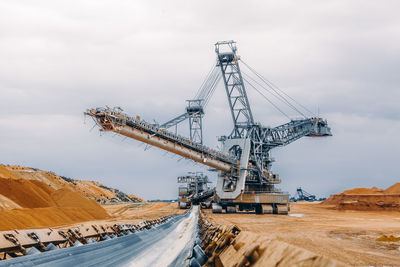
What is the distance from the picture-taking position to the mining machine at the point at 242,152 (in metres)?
48.1

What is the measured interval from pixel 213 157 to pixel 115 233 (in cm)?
3886

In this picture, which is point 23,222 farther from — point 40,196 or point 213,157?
point 213,157

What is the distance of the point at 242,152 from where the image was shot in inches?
2175

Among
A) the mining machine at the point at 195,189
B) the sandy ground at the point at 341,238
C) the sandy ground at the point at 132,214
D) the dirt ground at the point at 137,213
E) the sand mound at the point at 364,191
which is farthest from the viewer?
the sand mound at the point at 364,191

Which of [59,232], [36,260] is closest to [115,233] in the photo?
[59,232]

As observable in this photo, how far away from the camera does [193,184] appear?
80938 mm

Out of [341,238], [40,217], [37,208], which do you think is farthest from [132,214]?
[341,238]

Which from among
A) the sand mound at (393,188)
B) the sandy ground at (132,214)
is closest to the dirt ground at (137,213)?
the sandy ground at (132,214)

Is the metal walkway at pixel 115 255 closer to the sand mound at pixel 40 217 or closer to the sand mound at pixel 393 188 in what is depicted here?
the sand mound at pixel 40 217

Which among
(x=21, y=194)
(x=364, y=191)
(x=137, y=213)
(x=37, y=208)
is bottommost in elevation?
(x=137, y=213)

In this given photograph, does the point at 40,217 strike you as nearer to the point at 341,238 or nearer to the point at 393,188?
the point at 341,238

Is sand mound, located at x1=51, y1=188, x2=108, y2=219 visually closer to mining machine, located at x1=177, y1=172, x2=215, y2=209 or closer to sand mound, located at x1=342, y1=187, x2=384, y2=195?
mining machine, located at x1=177, y1=172, x2=215, y2=209

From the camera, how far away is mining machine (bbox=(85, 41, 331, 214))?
158 feet

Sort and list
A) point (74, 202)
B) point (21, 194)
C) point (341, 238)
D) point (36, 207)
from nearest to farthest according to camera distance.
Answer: point (341, 238) → point (36, 207) → point (21, 194) → point (74, 202)
